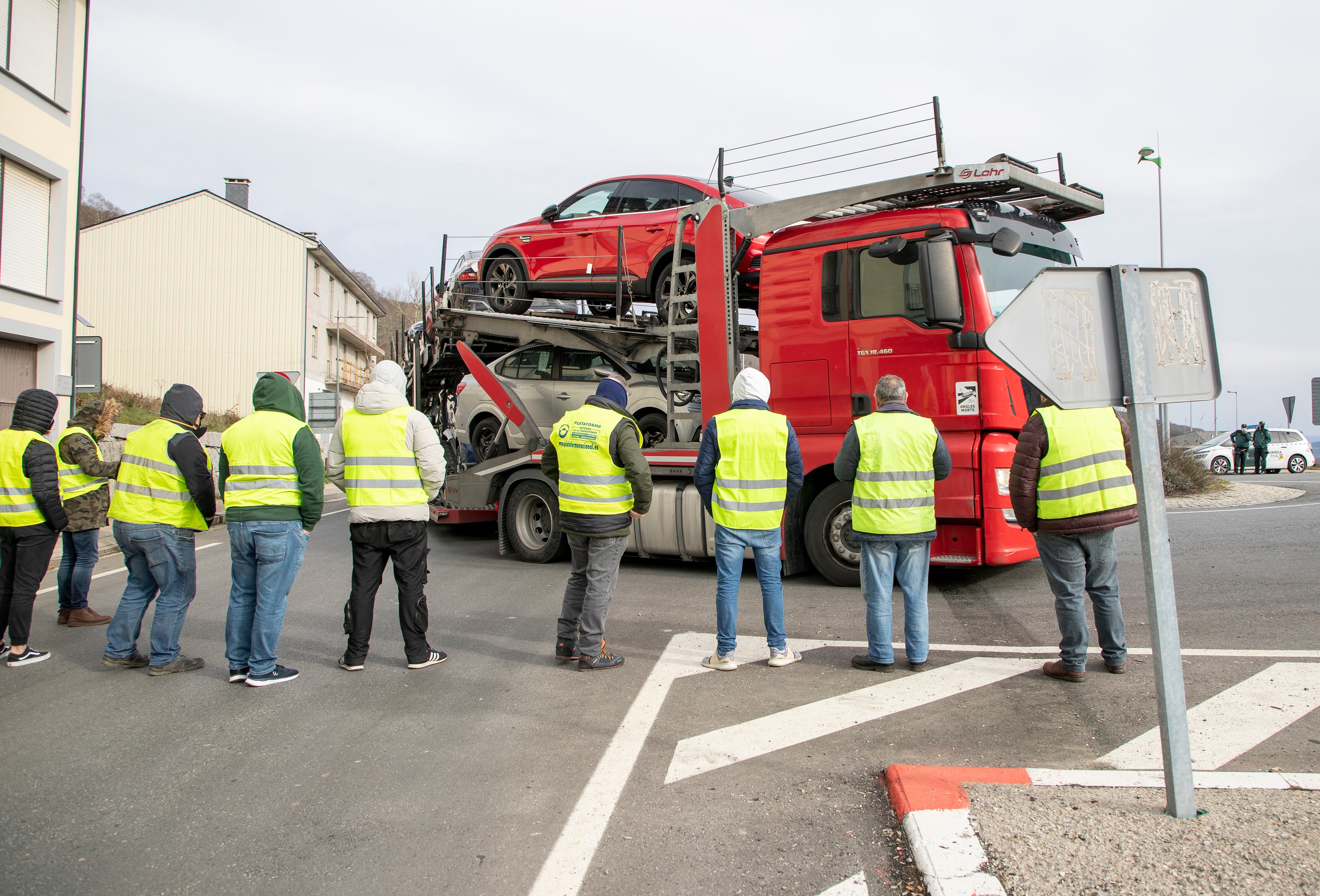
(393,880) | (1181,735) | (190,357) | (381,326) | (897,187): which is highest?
(381,326)

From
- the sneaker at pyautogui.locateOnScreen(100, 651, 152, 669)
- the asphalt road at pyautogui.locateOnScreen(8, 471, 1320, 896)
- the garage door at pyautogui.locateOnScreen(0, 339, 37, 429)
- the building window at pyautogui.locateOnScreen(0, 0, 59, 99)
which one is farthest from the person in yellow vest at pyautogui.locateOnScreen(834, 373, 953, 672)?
the building window at pyautogui.locateOnScreen(0, 0, 59, 99)

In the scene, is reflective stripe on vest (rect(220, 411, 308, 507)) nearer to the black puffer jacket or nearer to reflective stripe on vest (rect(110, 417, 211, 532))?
reflective stripe on vest (rect(110, 417, 211, 532))

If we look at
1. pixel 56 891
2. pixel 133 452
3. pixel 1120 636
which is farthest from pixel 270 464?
pixel 1120 636

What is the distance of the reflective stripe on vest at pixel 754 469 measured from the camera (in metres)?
5.20

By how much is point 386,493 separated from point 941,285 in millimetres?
4181

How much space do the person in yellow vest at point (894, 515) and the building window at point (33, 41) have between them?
16.1 m

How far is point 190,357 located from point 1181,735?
39190 mm

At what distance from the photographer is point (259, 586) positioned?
5051mm

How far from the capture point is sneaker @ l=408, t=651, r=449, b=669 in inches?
211

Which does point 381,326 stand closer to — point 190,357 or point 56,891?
point 190,357

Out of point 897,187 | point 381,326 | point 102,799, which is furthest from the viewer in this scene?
point 381,326

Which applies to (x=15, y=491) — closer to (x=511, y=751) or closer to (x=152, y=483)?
(x=152, y=483)

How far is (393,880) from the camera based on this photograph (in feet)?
9.23

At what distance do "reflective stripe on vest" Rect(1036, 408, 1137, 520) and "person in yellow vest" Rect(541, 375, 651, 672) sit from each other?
85.6 inches
